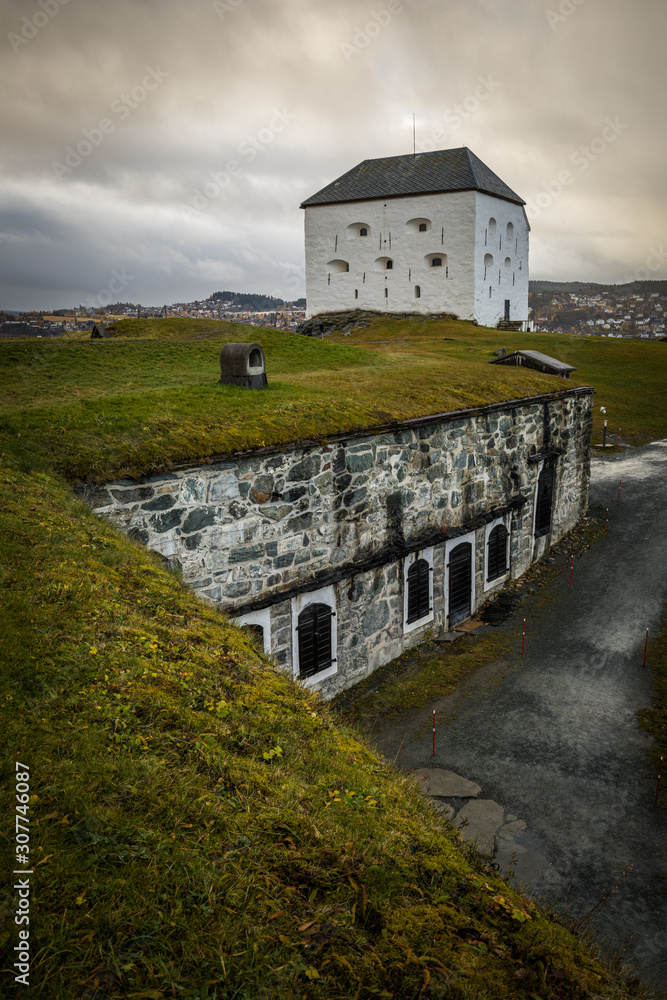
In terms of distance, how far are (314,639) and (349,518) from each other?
233 cm

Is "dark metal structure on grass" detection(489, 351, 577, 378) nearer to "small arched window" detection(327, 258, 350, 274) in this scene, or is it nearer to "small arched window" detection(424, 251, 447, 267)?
"small arched window" detection(424, 251, 447, 267)

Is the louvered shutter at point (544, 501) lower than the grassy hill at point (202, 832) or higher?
lower

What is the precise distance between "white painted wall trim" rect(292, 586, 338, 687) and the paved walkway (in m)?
1.52

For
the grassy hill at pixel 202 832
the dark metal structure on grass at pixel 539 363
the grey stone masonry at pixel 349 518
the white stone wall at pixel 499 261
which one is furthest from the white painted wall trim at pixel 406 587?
the white stone wall at pixel 499 261

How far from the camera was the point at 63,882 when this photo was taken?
2.72m

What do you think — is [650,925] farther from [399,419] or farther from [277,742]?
[399,419]

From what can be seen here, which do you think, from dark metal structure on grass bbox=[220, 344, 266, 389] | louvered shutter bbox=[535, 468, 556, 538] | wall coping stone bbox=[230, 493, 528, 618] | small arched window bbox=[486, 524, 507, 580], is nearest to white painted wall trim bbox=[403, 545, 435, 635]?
wall coping stone bbox=[230, 493, 528, 618]

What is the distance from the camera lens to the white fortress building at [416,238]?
47094mm

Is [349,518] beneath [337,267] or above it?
beneath

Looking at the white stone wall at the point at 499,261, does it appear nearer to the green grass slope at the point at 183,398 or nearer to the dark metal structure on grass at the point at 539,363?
the dark metal structure on grass at the point at 539,363

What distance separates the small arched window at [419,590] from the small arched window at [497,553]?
2.89 m

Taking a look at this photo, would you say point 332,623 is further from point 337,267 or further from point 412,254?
point 337,267

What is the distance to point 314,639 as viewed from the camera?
38.2 feet

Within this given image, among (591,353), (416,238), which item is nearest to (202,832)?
(591,353)
